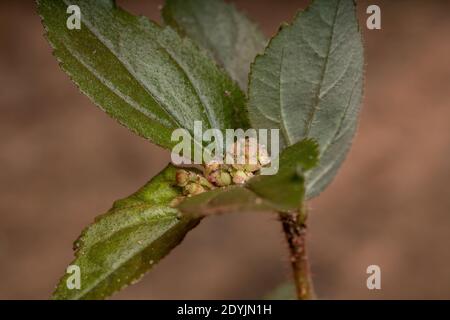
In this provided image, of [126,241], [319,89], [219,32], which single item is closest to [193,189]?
[126,241]

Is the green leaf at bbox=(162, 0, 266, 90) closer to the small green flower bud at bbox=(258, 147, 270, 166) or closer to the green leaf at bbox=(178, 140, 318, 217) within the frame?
the small green flower bud at bbox=(258, 147, 270, 166)

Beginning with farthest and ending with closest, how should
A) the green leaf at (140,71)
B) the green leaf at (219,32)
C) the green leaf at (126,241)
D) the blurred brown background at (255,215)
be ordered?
the blurred brown background at (255,215)
the green leaf at (219,32)
the green leaf at (140,71)
the green leaf at (126,241)

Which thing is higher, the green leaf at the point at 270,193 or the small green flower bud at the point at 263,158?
the small green flower bud at the point at 263,158

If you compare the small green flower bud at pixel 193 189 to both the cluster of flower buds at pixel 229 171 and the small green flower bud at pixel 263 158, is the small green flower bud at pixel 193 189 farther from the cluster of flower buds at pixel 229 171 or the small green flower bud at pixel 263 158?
the small green flower bud at pixel 263 158

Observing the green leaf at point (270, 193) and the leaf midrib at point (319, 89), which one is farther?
the leaf midrib at point (319, 89)

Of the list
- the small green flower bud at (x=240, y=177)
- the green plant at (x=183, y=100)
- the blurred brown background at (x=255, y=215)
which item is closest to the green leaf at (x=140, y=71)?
the green plant at (x=183, y=100)

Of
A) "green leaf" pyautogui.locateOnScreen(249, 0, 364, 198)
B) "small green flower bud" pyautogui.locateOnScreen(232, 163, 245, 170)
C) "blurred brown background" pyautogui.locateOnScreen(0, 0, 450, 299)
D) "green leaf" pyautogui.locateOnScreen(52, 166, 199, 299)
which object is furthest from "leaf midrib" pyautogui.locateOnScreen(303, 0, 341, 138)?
"blurred brown background" pyautogui.locateOnScreen(0, 0, 450, 299)

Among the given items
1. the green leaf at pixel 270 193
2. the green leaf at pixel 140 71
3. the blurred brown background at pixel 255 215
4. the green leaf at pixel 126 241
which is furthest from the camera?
the blurred brown background at pixel 255 215
